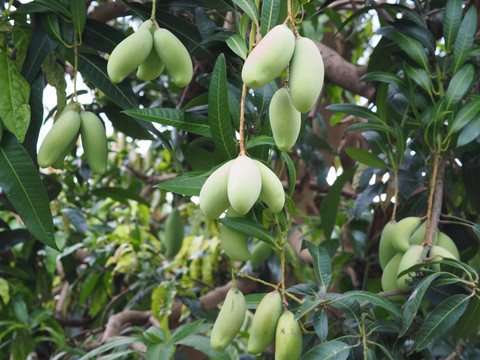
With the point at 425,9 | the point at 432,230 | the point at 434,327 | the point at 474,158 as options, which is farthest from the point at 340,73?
the point at 434,327

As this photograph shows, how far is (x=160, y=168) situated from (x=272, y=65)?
2036mm

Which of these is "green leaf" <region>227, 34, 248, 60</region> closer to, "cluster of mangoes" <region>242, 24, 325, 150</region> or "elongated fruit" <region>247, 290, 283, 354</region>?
"cluster of mangoes" <region>242, 24, 325, 150</region>

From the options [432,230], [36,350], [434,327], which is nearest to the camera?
[434,327]

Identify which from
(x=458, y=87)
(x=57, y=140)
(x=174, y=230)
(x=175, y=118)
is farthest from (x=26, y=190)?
(x=174, y=230)

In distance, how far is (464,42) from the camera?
3.42 feet

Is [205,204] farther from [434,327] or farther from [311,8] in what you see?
[311,8]

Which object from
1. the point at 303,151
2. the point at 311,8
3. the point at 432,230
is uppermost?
the point at 311,8

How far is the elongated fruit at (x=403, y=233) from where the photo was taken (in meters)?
0.90

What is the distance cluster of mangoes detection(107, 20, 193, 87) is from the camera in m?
0.69

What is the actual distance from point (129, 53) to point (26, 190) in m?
0.21

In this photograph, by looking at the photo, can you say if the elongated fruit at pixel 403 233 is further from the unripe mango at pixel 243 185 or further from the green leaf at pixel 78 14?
the green leaf at pixel 78 14

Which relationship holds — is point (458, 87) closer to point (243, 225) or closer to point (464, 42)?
point (464, 42)

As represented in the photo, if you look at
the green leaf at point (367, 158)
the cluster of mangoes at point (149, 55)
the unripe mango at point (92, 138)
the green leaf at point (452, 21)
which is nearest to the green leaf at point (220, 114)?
the cluster of mangoes at point (149, 55)

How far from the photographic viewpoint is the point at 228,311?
74cm
